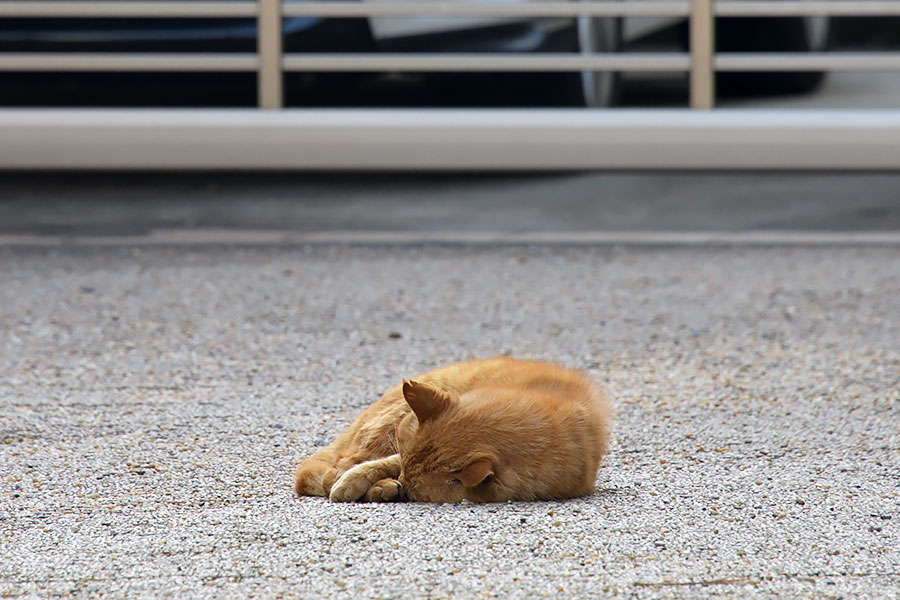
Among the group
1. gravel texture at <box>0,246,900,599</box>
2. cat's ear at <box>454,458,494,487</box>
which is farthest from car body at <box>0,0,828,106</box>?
cat's ear at <box>454,458,494,487</box>

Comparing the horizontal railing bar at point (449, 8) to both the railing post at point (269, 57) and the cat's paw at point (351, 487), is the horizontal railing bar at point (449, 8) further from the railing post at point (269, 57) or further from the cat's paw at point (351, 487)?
the cat's paw at point (351, 487)

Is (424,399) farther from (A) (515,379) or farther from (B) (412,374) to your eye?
(B) (412,374)

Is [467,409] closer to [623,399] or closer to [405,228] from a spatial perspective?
[623,399]

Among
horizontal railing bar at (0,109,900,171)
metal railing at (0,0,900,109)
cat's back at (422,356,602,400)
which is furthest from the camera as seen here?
metal railing at (0,0,900,109)

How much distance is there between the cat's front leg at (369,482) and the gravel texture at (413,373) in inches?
2.2

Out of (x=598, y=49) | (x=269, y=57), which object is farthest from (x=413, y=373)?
(x=598, y=49)

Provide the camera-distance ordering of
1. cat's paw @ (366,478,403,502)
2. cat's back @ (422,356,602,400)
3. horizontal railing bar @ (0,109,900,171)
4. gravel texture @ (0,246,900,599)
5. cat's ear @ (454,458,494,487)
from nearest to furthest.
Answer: gravel texture @ (0,246,900,599), cat's ear @ (454,458,494,487), cat's paw @ (366,478,403,502), cat's back @ (422,356,602,400), horizontal railing bar @ (0,109,900,171)

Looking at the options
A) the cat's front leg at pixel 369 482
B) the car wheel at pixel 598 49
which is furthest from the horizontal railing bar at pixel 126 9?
the cat's front leg at pixel 369 482

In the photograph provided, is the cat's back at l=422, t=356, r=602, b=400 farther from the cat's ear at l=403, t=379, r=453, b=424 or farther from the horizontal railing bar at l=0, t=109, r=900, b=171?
the horizontal railing bar at l=0, t=109, r=900, b=171

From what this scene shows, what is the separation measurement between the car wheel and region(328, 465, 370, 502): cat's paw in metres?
4.38

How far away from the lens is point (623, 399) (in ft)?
12.6

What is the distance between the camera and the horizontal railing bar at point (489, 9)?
6457 millimetres

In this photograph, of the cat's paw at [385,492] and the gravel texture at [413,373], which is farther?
the cat's paw at [385,492]

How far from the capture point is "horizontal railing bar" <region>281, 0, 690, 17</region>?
21.2 feet
